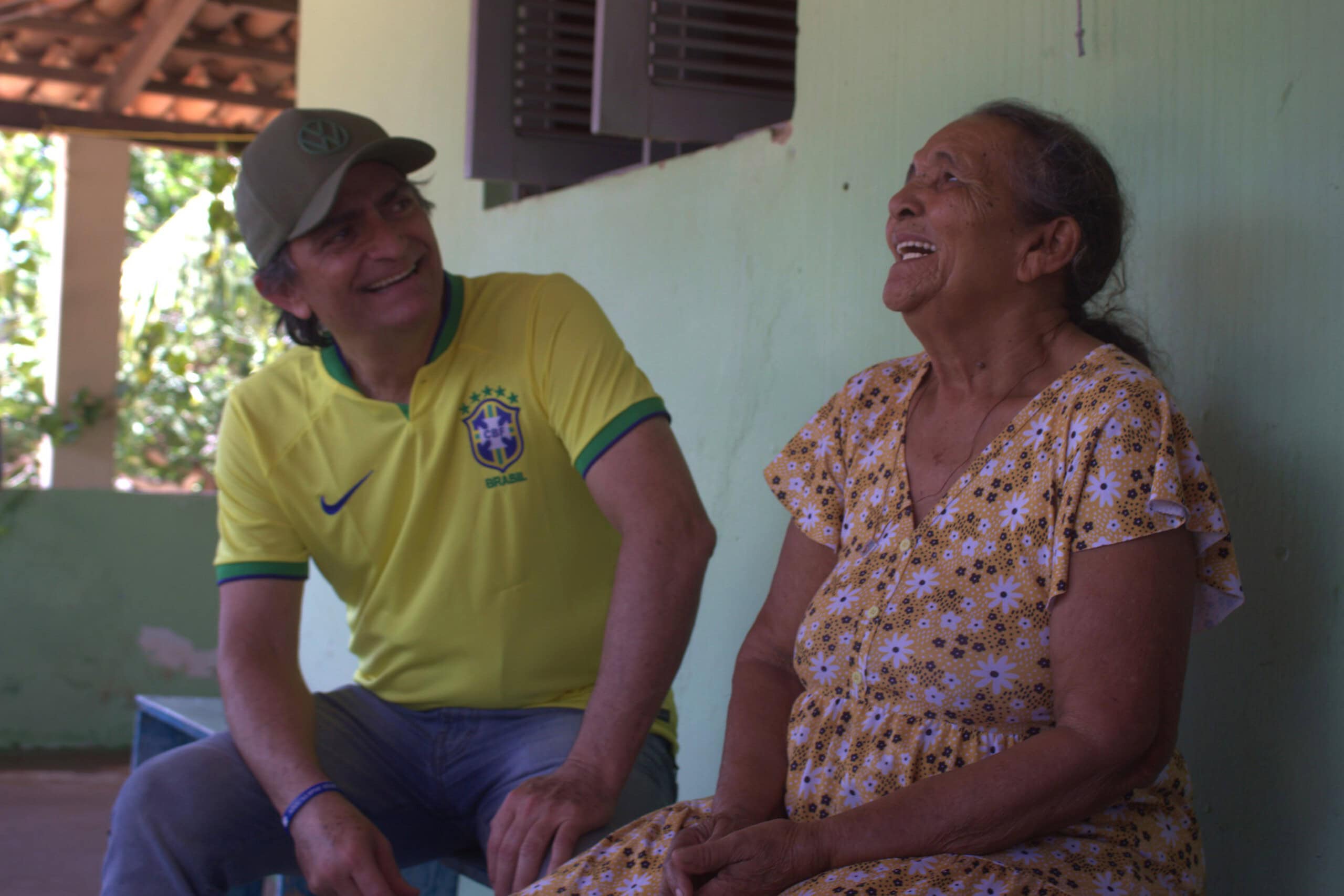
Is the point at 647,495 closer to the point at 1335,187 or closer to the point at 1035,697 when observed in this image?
the point at 1035,697

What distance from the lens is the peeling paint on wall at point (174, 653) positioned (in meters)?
6.38

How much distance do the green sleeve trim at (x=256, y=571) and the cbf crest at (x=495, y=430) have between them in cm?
40

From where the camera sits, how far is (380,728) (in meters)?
2.17

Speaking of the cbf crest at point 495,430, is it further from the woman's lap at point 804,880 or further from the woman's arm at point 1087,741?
the woman's arm at point 1087,741

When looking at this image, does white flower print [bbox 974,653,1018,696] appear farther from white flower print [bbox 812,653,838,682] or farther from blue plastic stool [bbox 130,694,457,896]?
blue plastic stool [bbox 130,694,457,896]

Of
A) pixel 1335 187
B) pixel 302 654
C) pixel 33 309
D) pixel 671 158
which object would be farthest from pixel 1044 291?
pixel 33 309

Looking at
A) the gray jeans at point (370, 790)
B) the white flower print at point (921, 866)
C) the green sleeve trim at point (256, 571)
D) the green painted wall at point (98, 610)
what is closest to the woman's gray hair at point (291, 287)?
the green sleeve trim at point (256, 571)

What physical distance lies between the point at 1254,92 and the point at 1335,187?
19 centimetres

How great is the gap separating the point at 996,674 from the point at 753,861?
0.35 meters

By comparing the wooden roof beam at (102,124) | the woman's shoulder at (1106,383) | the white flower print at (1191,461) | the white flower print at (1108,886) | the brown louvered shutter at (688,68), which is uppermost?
the wooden roof beam at (102,124)

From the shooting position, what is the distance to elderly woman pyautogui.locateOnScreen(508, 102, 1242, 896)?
54.0 inches

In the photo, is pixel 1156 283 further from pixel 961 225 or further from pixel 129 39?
pixel 129 39

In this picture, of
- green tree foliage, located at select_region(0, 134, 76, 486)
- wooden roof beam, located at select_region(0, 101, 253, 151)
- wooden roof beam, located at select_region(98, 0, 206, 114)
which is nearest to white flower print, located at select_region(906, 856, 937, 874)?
wooden roof beam, located at select_region(98, 0, 206, 114)

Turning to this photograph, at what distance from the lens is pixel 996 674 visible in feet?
4.89
